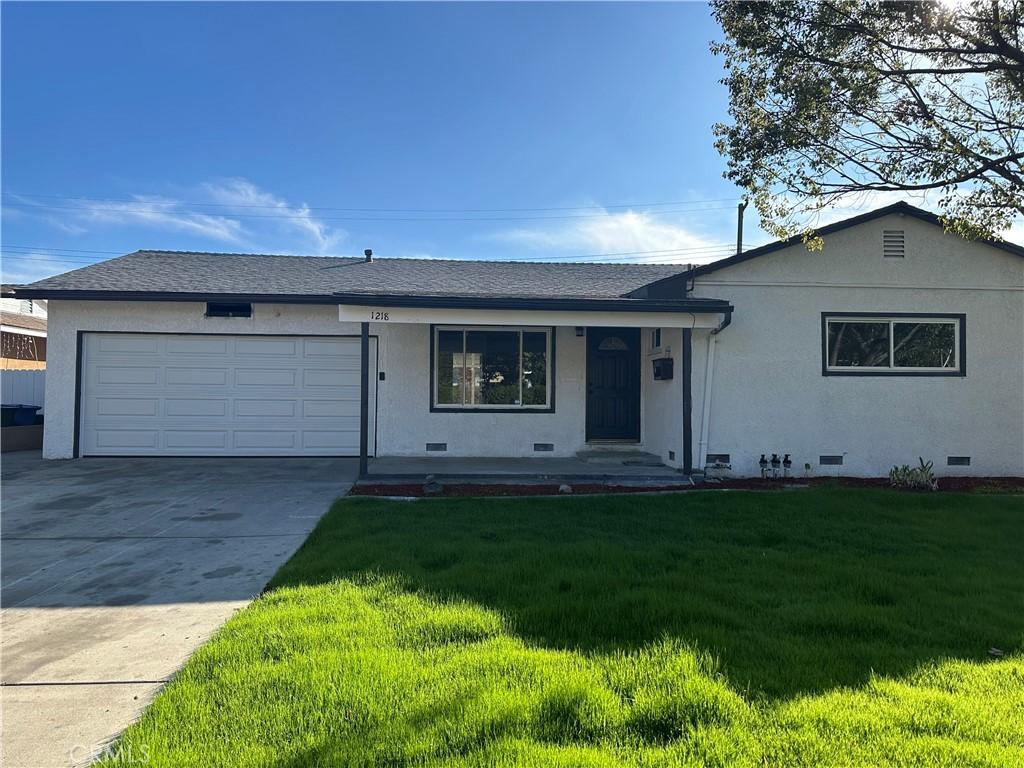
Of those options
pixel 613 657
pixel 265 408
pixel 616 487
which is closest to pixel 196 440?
pixel 265 408

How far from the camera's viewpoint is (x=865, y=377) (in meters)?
9.15

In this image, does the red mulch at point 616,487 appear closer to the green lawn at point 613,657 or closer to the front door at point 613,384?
the green lawn at point 613,657

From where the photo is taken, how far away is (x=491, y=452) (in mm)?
10883

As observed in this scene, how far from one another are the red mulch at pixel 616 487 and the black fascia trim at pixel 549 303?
2.60m

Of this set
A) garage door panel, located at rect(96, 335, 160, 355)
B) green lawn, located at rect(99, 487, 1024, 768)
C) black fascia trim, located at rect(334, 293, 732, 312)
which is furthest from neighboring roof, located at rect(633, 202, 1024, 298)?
garage door panel, located at rect(96, 335, 160, 355)

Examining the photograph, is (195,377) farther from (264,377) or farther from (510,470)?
(510,470)

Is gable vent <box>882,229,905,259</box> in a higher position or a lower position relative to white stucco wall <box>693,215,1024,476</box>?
higher

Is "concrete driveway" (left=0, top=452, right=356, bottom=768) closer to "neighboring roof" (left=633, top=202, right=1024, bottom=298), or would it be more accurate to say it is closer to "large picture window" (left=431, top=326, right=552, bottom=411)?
"large picture window" (left=431, top=326, right=552, bottom=411)

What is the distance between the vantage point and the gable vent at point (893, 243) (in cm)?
920

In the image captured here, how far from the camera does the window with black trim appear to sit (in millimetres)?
10938

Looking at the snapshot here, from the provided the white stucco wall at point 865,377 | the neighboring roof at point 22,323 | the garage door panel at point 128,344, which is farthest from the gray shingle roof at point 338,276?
the neighboring roof at point 22,323

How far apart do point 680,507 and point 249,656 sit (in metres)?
5.14

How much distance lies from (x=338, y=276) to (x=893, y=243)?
10.2m

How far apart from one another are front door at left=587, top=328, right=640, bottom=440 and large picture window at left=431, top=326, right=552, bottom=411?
2.93ft
